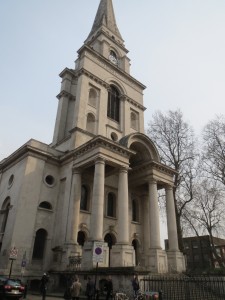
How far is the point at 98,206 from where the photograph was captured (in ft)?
64.7

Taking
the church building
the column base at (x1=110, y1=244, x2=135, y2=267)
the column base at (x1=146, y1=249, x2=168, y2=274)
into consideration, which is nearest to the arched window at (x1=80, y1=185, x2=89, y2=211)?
the church building

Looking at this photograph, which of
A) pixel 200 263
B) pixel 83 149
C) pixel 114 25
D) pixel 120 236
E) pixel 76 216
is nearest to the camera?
pixel 120 236

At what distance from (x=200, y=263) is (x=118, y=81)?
5482cm

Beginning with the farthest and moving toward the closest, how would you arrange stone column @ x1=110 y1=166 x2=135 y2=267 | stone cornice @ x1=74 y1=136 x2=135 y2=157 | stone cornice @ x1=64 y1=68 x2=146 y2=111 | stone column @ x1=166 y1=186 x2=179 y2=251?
1. stone cornice @ x1=64 y1=68 x2=146 y2=111
2. stone column @ x1=166 y1=186 x2=179 y2=251
3. stone cornice @ x1=74 y1=136 x2=135 y2=157
4. stone column @ x1=110 y1=166 x2=135 y2=267

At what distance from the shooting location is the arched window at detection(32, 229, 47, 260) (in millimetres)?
21531

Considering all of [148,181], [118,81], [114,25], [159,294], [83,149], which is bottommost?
[159,294]

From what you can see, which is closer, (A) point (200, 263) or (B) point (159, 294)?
(B) point (159, 294)

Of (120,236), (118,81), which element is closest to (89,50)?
(118,81)

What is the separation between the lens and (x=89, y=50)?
32344mm

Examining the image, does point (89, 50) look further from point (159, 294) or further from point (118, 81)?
point (159, 294)

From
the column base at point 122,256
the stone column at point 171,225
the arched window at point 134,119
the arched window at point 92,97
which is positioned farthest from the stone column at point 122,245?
the arched window at point 134,119

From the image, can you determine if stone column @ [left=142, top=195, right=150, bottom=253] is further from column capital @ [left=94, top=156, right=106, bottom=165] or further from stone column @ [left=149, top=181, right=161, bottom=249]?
column capital @ [left=94, top=156, right=106, bottom=165]

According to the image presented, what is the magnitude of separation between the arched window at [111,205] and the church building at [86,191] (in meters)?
0.10

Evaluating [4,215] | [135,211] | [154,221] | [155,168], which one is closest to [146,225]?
[135,211]
